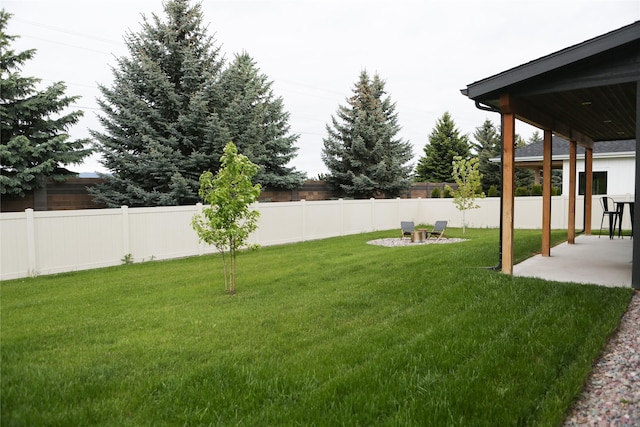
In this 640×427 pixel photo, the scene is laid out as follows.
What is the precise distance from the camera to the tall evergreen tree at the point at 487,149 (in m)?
32.2

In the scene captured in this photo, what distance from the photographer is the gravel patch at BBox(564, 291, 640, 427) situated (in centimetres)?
286

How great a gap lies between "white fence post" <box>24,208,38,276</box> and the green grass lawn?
134 cm

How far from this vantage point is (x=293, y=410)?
9.82ft

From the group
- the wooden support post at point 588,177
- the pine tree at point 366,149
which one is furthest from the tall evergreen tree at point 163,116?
the wooden support post at point 588,177

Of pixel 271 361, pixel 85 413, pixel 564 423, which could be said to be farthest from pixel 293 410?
pixel 564 423

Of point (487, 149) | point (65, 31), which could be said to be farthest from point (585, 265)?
point (487, 149)

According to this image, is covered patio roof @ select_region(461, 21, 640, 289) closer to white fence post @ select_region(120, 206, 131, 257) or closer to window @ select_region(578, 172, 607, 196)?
white fence post @ select_region(120, 206, 131, 257)

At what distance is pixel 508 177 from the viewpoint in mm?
6742

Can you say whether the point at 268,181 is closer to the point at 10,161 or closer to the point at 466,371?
the point at 10,161

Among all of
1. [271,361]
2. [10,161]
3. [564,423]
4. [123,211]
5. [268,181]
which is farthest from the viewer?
[268,181]

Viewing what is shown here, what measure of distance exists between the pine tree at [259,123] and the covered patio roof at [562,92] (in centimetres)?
A: 942

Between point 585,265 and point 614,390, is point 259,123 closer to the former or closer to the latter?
point 585,265

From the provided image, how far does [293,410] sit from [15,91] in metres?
11.8

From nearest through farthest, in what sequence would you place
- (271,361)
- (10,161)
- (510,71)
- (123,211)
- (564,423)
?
(564,423)
(271,361)
(510,71)
(123,211)
(10,161)
